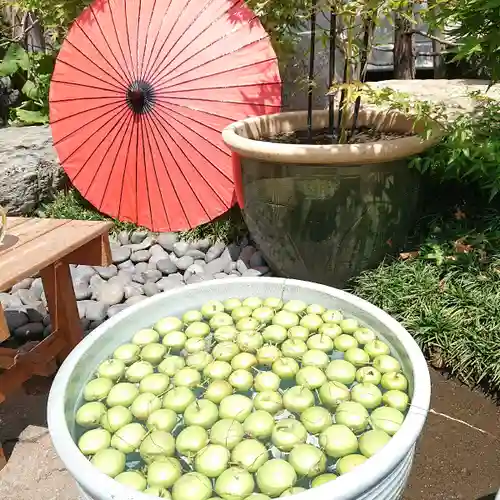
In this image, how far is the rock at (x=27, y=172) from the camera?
409 centimetres

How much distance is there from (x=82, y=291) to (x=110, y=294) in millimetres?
222

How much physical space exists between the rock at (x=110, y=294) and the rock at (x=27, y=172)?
1.28 metres

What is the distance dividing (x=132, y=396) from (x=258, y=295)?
0.63m

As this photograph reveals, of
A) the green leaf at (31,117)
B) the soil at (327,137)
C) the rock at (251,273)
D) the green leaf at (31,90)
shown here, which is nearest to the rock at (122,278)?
the rock at (251,273)

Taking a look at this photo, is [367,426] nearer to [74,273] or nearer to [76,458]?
[76,458]

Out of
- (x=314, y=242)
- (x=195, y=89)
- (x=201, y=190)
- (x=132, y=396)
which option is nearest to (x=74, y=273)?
(x=201, y=190)

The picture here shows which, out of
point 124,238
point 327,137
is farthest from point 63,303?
point 327,137

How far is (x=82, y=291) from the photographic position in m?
3.41

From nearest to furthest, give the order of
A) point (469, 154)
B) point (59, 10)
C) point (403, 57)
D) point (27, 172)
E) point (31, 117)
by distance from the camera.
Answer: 1. point (469, 154)
2. point (27, 172)
3. point (59, 10)
4. point (31, 117)
5. point (403, 57)

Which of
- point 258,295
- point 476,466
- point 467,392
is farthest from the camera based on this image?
point 467,392

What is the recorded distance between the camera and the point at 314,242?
290 cm

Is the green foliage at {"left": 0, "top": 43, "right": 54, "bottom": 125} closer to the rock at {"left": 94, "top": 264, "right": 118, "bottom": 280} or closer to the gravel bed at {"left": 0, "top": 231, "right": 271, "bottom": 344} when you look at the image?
the gravel bed at {"left": 0, "top": 231, "right": 271, "bottom": 344}

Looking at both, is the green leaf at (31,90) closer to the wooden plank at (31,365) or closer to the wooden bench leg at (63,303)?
the wooden bench leg at (63,303)

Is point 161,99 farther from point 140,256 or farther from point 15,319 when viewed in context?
point 15,319
